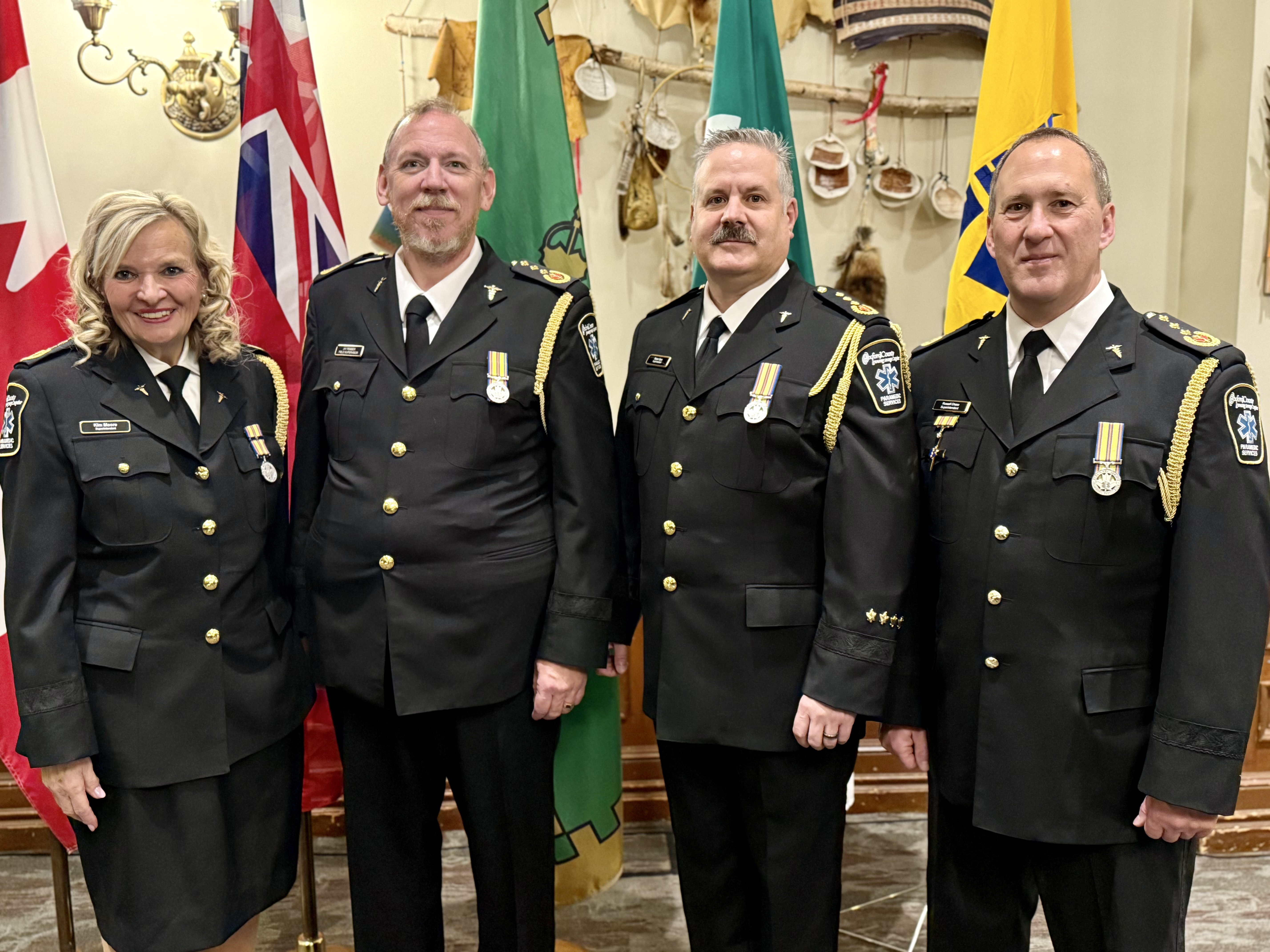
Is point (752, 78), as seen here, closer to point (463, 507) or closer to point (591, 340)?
point (591, 340)

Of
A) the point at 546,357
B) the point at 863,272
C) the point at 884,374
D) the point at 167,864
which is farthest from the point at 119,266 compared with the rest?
the point at 863,272

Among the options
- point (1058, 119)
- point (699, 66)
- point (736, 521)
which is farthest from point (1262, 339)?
point (736, 521)

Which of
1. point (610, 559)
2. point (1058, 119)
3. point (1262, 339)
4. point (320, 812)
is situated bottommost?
point (320, 812)

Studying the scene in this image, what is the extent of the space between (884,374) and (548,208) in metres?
1.09

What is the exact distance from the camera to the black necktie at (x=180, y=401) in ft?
5.63

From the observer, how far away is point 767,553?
170 cm

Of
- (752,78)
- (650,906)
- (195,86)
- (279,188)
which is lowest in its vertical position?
(650,906)

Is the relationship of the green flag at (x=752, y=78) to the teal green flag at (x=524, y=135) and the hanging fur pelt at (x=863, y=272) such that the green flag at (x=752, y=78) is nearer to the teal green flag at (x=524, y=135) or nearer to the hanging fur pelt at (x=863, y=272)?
the teal green flag at (x=524, y=135)

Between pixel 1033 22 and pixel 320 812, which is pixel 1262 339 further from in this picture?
pixel 320 812

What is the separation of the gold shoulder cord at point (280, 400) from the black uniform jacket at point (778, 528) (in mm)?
695

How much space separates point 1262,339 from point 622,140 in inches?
83.4

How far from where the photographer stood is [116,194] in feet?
5.58

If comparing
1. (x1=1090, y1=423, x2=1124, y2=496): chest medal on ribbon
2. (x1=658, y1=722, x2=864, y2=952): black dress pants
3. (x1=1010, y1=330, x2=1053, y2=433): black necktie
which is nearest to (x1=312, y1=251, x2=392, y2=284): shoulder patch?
(x1=658, y1=722, x2=864, y2=952): black dress pants

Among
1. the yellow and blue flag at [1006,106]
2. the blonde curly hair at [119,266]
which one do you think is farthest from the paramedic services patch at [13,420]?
the yellow and blue flag at [1006,106]
